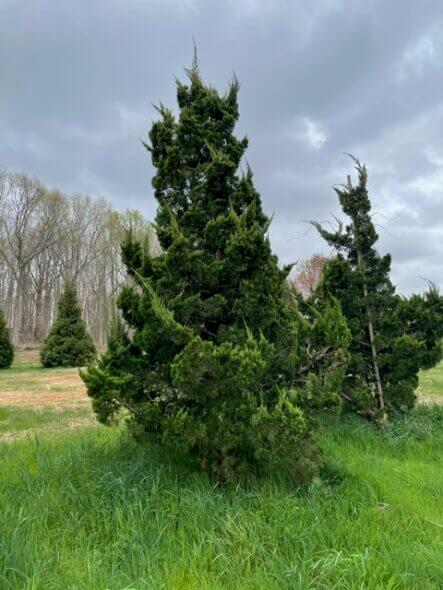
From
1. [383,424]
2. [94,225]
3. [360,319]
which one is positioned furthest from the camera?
[94,225]

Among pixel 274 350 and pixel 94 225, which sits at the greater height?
pixel 94 225

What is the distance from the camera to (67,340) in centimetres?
2080

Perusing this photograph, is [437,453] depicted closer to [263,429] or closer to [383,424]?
[383,424]

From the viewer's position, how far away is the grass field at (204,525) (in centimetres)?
214

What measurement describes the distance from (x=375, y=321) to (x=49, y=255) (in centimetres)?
3454

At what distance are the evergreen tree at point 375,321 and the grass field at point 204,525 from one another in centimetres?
163

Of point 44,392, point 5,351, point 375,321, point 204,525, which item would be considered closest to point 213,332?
point 204,525

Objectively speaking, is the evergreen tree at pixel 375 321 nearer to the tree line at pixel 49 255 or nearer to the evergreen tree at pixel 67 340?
the evergreen tree at pixel 67 340

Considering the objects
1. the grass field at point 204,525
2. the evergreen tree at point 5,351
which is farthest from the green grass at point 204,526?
the evergreen tree at point 5,351

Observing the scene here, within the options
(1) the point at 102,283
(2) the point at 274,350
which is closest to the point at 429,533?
(2) the point at 274,350

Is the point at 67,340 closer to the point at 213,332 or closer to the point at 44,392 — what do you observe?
the point at 44,392

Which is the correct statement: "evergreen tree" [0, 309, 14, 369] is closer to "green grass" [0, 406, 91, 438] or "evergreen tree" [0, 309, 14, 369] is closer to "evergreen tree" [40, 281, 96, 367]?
"evergreen tree" [40, 281, 96, 367]

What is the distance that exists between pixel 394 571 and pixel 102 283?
122ft

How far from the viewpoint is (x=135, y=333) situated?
3.42 meters
